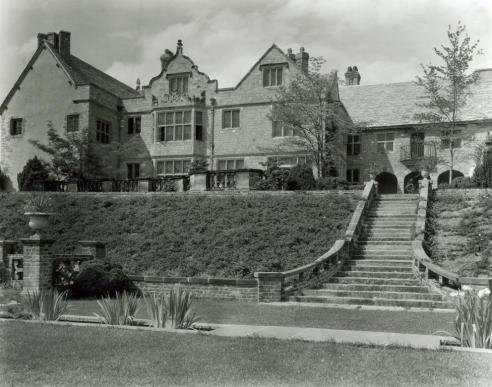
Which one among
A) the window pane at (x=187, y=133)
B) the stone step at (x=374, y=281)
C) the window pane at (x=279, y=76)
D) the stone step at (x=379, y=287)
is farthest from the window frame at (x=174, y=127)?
the stone step at (x=379, y=287)

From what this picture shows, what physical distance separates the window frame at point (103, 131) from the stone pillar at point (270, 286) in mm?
25052

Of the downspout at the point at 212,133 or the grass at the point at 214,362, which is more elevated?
the downspout at the point at 212,133

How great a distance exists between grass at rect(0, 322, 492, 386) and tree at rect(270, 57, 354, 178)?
24.9 meters

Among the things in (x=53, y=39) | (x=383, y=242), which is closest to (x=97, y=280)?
(x=383, y=242)

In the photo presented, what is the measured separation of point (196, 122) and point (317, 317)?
87.5ft

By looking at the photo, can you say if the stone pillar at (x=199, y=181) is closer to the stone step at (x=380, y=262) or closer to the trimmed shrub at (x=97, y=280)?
the trimmed shrub at (x=97, y=280)

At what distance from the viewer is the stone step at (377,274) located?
1697cm

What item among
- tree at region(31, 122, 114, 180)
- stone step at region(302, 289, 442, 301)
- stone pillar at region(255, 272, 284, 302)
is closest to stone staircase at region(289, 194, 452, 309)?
stone step at region(302, 289, 442, 301)

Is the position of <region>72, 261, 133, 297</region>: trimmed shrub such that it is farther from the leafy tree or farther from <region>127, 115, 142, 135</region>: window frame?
<region>127, 115, 142, 135</region>: window frame

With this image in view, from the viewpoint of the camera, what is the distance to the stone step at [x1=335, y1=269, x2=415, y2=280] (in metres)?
17.0

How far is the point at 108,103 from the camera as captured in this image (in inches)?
1549

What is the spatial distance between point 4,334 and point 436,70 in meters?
29.9

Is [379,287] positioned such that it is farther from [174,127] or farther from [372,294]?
[174,127]

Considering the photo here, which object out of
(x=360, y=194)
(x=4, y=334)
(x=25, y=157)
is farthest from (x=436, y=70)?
(x=4, y=334)
